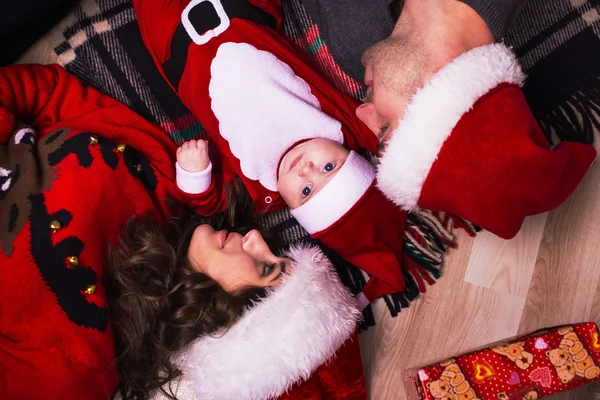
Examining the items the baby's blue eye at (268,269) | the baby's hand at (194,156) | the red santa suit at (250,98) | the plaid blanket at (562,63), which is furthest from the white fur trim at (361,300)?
the plaid blanket at (562,63)

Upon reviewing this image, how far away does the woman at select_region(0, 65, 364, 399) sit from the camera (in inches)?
34.3

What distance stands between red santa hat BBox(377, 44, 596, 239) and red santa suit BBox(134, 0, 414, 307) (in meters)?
0.23

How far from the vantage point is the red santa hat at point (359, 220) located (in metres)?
0.93

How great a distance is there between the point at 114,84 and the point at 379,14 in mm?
639

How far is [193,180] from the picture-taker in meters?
1.05

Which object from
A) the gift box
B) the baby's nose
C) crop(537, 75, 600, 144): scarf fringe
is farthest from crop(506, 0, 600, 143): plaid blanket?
the baby's nose

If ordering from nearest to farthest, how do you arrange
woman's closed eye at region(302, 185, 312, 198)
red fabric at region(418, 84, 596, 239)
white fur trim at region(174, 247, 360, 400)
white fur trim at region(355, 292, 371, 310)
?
red fabric at region(418, 84, 596, 239) → white fur trim at region(174, 247, 360, 400) → woman's closed eye at region(302, 185, 312, 198) → white fur trim at region(355, 292, 371, 310)

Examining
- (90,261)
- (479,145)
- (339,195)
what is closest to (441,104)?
(479,145)

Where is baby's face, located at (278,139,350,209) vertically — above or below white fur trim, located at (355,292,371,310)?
above

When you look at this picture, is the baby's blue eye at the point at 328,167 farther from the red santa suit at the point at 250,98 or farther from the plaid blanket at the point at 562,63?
the plaid blanket at the point at 562,63

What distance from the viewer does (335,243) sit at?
983 millimetres

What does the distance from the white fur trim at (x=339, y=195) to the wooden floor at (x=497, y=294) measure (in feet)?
1.11

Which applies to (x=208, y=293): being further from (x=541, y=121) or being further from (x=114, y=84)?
(x=541, y=121)

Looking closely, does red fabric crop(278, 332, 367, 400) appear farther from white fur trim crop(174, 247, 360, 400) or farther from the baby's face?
the baby's face
